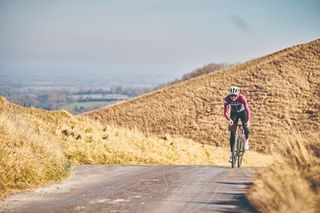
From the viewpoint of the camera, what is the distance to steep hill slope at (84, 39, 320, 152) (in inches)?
1848

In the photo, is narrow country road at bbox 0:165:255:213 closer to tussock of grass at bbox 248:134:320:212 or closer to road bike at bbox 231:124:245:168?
tussock of grass at bbox 248:134:320:212

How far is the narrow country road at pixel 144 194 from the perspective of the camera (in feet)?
27.7

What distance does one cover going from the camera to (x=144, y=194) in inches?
378

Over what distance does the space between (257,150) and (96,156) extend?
23478mm

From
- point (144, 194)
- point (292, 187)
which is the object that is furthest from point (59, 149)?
point (292, 187)

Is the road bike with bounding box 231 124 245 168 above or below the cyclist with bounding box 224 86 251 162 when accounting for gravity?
below

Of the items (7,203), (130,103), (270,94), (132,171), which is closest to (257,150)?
(270,94)

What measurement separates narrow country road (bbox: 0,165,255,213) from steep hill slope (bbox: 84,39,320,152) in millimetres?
30363

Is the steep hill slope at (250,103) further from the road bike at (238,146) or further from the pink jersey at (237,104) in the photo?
the pink jersey at (237,104)

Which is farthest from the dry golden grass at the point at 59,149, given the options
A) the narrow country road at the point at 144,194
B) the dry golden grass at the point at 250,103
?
the dry golden grass at the point at 250,103

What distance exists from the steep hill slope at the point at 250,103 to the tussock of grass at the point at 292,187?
32.8m

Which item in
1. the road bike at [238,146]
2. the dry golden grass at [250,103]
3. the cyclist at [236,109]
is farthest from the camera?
the dry golden grass at [250,103]

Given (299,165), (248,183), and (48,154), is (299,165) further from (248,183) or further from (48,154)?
(48,154)

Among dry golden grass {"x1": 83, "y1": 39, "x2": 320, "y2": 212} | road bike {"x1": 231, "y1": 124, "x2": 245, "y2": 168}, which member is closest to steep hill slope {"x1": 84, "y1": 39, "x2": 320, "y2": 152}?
dry golden grass {"x1": 83, "y1": 39, "x2": 320, "y2": 212}
